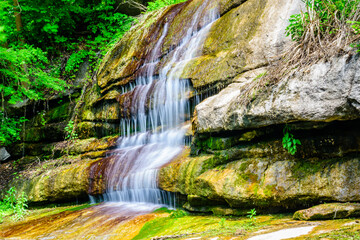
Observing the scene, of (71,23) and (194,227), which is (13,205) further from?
(71,23)

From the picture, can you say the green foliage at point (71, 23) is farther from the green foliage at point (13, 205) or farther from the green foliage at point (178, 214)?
the green foliage at point (178, 214)

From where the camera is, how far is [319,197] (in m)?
3.52

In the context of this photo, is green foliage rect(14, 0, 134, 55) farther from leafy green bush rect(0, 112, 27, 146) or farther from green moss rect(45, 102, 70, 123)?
leafy green bush rect(0, 112, 27, 146)

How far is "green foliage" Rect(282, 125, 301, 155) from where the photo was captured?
369 cm

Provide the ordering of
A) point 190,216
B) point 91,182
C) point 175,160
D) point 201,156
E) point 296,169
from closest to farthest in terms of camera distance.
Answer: point 296,169 < point 190,216 < point 201,156 < point 175,160 < point 91,182

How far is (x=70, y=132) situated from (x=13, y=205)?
2.74 m

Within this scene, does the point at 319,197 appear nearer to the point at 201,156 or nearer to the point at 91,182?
the point at 201,156

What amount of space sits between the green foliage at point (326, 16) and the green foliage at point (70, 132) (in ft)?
25.3

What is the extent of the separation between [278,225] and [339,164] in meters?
1.14

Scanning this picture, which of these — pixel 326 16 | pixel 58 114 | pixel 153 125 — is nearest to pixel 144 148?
pixel 153 125

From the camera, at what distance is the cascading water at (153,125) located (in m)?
5.97

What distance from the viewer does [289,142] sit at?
3.76m

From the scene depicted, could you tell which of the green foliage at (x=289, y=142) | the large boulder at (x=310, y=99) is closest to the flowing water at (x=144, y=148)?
the large boulder at (x=310, y=99)

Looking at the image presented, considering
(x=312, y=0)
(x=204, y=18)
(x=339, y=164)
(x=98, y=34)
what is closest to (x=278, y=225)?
(x=339, y=164)
